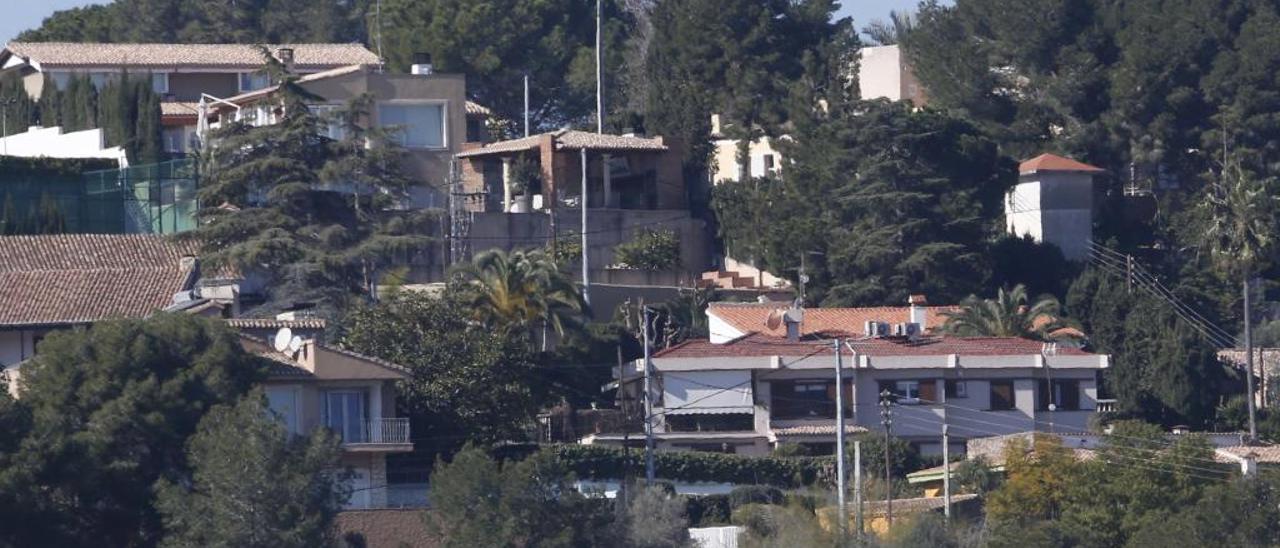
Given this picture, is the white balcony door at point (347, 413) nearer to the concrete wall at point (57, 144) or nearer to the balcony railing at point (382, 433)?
the balcony railing at point (382, 433)

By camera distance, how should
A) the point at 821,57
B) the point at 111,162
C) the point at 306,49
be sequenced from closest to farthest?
the point at 111,162 → the point at 821,57 → the point at 306,49

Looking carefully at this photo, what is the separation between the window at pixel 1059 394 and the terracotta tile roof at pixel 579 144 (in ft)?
50.7

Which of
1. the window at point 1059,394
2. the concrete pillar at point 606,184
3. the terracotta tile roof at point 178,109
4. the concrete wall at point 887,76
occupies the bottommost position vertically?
the window at point 1059,394

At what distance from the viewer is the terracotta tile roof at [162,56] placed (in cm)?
7794

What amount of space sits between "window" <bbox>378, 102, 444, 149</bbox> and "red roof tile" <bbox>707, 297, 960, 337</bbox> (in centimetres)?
1093

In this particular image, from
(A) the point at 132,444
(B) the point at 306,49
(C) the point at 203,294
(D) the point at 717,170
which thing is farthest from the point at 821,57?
(A) the point at 132,444

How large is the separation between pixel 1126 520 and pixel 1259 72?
25.2 meters

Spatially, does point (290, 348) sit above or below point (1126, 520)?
above

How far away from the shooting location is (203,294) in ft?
179

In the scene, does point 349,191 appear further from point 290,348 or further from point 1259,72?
point 1259,72

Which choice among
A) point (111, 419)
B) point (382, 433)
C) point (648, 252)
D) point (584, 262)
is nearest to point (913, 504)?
point (382, 433)


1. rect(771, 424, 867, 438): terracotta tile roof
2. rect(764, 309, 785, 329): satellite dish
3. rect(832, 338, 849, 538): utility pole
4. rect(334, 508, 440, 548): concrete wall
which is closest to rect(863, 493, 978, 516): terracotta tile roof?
rect(832, 338, 849, 538): utility pole

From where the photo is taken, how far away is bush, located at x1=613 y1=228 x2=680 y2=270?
67.1 metres

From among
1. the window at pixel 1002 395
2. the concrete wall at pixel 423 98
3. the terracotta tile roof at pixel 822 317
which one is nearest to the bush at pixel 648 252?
the terracotta tile roof at pixel 822 317
